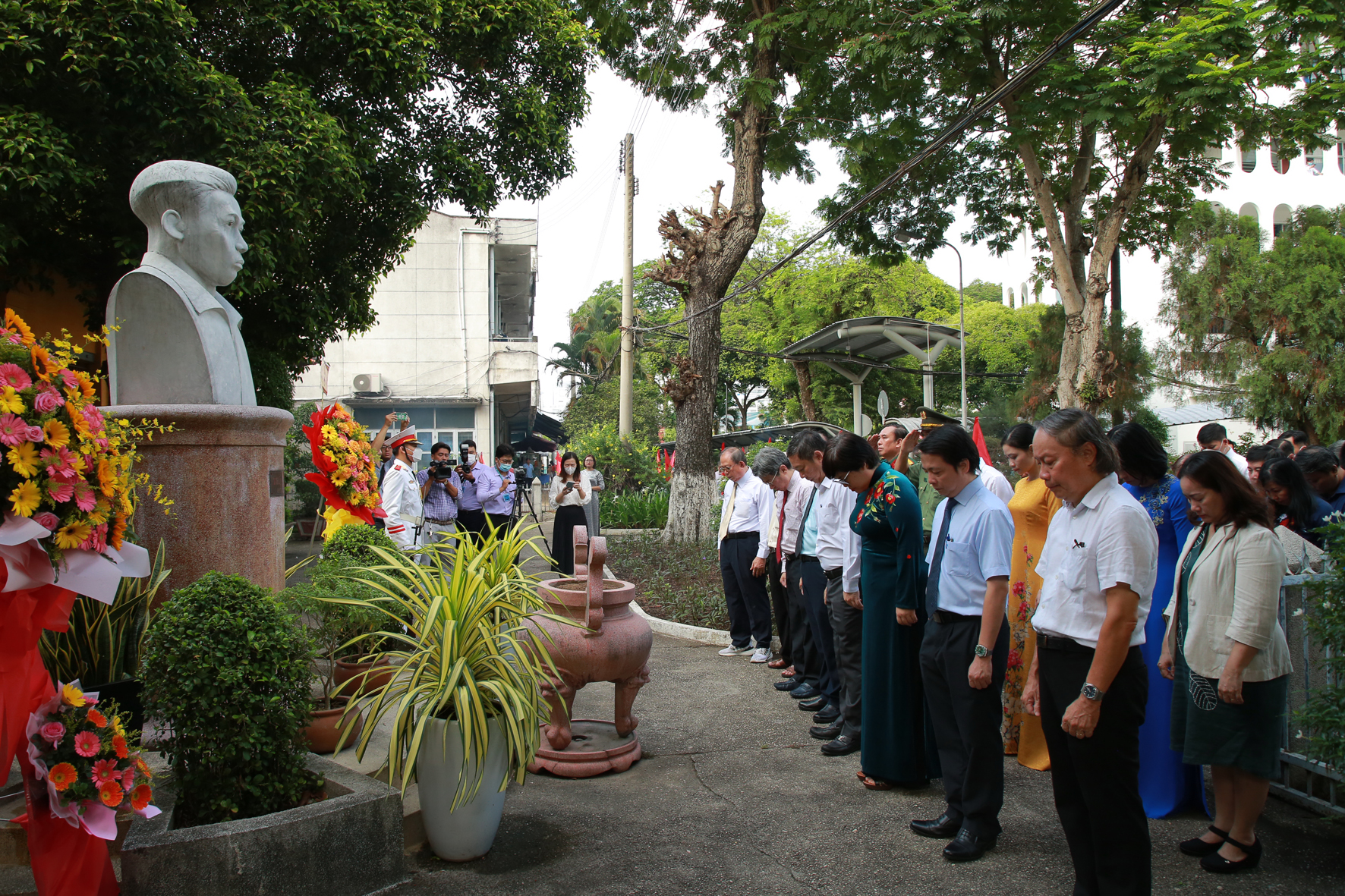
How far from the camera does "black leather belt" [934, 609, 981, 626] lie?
12.0 feet

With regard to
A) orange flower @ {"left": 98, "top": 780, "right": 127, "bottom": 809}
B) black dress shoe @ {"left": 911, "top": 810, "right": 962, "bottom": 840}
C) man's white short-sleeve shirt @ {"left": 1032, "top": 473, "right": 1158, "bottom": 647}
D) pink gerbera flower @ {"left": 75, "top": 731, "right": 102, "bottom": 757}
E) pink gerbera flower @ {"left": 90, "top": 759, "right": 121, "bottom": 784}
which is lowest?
black dress shoe @ {"left": 911, "top": 810, "right": 962, "bottom": 840}

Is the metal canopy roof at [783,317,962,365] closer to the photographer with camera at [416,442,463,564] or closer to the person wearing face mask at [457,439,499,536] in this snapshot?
the person wearing face mask at [457,439,499,536]

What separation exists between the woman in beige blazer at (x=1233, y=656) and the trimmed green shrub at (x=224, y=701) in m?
3.44

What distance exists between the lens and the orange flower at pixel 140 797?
9.11ft

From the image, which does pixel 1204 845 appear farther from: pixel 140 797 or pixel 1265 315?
pixel 1265 315

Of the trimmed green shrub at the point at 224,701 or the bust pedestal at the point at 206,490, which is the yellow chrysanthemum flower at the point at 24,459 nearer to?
the trimmed green shrub at the point at 224,701

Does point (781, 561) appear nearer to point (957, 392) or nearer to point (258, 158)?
point (258, 158)

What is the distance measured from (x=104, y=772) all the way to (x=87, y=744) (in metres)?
0.10

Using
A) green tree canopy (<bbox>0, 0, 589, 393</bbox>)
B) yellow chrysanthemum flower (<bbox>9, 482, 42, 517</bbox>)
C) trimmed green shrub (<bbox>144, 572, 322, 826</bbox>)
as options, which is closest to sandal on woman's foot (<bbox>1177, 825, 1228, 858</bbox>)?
trimmed green shrub (<bbox>144, 572, 322, 826</bbox>)

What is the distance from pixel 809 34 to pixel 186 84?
8146 mm

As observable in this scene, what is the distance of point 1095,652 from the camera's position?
2791mm

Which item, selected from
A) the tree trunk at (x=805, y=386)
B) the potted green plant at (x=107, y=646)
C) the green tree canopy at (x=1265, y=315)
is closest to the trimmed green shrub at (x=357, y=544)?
the potted green plant at (x=107, y=646)

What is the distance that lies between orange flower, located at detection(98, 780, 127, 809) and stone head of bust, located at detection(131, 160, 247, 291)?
294 cm

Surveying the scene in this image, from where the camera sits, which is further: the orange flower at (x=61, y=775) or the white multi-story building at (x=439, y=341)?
the white multi-story building at (x=439, y=341)
